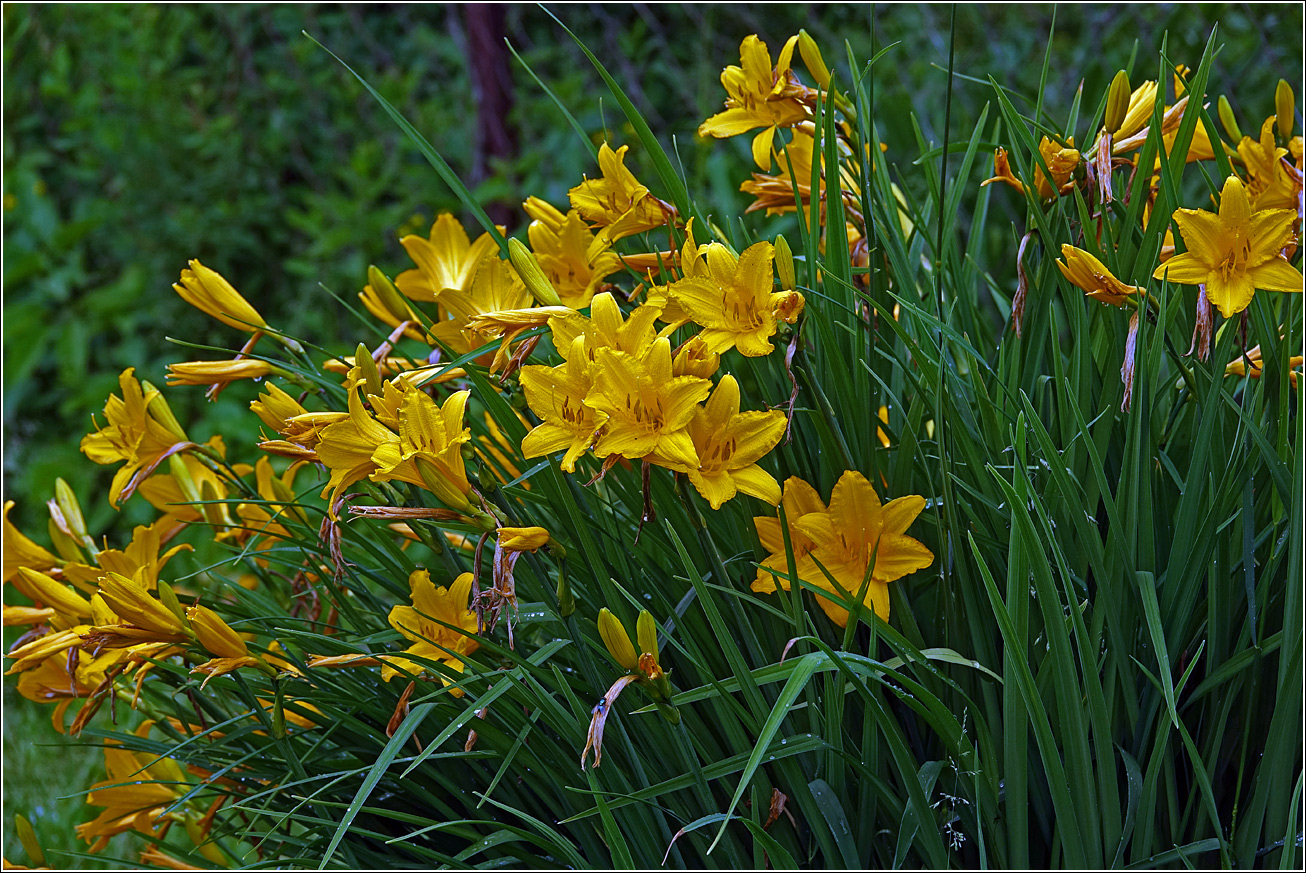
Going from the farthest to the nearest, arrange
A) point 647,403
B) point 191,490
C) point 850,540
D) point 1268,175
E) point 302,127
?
point 302,127
point 191,490
point 1268,175
point 850,540
point 647,403

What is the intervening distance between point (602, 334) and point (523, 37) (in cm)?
294

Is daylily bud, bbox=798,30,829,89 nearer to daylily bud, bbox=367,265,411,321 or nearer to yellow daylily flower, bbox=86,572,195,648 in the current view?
daylily bud, bbox=367,265,411,321

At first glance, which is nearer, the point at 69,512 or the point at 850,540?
the point at 850,540

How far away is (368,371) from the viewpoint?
890mm

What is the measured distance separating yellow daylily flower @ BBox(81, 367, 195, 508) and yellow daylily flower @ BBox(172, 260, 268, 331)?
0.34 feet

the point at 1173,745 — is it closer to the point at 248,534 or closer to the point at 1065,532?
the point at 1065,532

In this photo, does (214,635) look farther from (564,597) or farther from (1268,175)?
(1268,175)

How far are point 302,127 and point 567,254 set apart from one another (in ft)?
10.2

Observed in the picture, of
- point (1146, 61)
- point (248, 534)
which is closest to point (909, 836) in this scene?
point (248, 534)

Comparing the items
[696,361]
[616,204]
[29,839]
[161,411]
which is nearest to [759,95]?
[616,204]

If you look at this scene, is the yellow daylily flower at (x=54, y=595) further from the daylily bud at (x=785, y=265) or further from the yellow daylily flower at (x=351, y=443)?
the daylily bud at (x=785, y=265)

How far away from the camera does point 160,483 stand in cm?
127

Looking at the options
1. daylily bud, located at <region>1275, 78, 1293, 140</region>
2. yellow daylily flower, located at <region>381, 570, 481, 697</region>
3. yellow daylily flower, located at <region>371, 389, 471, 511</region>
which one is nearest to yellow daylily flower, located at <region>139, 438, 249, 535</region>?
yellow daylily flower, located at <region>381, 570, 481, 697</region>

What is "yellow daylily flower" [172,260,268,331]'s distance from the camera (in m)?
1.12
